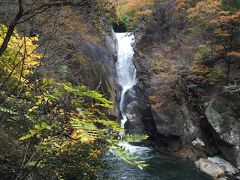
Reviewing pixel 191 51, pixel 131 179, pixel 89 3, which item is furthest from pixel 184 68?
pixel 89 3

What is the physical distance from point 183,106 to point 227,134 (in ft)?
11.7

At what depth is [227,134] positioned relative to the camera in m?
16.5

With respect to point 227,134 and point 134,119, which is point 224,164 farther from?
point 134,119

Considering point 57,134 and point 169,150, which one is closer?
point 57,134

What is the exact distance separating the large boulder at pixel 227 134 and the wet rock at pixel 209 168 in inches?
45.7

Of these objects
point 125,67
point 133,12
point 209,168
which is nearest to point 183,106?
point 209,168

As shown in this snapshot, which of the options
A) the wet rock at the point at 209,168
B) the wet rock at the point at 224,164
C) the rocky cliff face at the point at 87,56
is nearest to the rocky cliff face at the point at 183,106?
the wet rock at the point at 224,164

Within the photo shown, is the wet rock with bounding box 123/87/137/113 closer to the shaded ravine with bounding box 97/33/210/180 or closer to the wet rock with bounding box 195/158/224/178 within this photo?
the shaded ravine with bounding box 97/33/210/180

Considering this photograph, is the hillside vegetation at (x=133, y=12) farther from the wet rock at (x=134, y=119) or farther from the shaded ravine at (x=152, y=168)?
the shaded ravine at (x=152, y=168)

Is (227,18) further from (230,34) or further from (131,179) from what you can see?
(131,179)

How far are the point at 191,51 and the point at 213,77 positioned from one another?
2.20m

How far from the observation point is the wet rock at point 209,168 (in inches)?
572

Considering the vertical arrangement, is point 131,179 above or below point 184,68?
below

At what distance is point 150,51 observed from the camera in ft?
75.1
